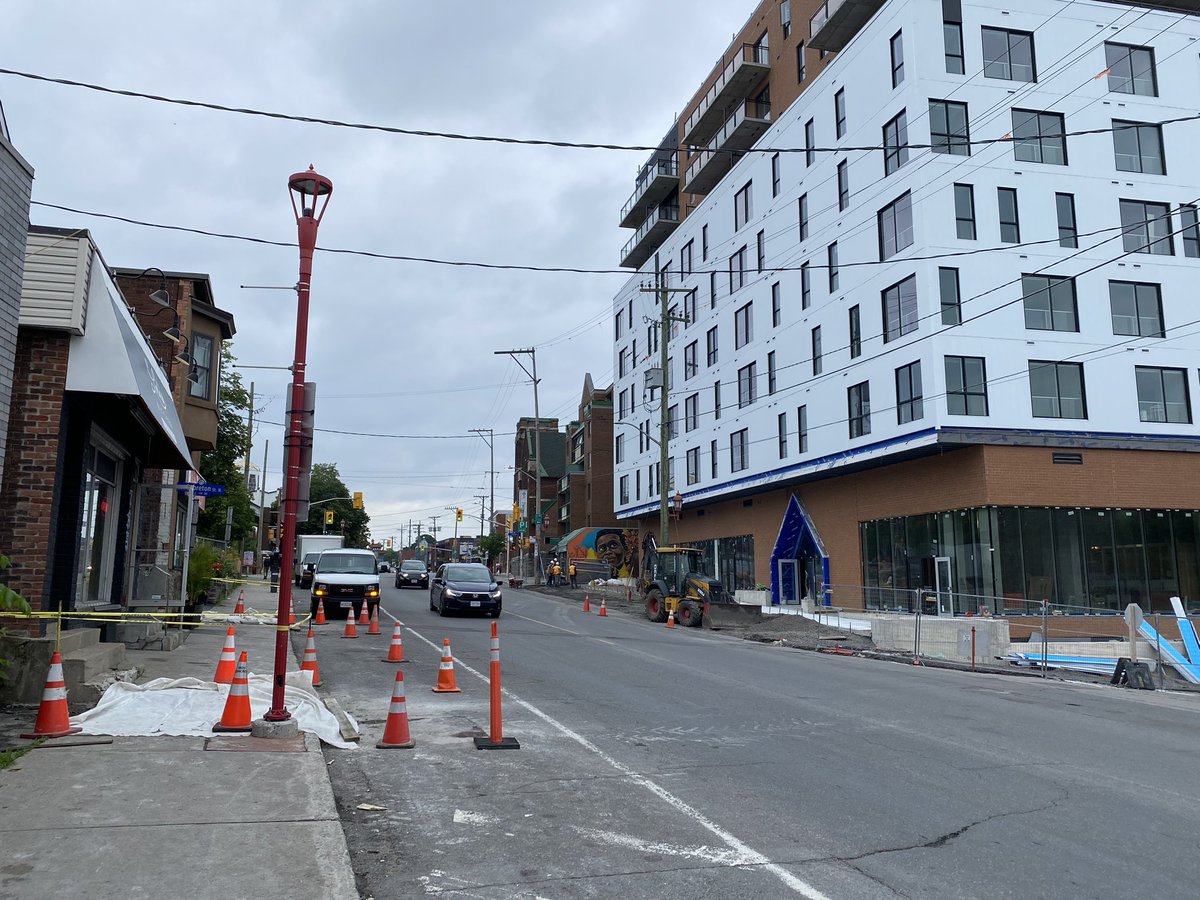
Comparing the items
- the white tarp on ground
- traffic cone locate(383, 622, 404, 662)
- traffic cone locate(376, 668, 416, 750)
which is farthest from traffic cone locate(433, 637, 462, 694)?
traffic cone locate(376, 668, 416, 750)

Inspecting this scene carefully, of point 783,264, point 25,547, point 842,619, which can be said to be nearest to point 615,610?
point 842,619

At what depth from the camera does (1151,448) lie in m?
28.7

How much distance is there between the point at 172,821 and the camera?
5.76m

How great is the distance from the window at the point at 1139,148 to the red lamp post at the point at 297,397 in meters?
29.8

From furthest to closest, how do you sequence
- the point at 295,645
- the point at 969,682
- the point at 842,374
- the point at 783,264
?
1. the point at 783,264
2. the point at 842,374
3. the point at 295,645
4. the point at 969,682

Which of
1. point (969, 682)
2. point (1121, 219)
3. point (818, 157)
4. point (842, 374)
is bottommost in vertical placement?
point (969, 682)

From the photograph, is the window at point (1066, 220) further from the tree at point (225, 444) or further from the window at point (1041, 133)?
the tree at point (225, 444)

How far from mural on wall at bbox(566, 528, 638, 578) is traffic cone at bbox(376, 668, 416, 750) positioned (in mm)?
54409

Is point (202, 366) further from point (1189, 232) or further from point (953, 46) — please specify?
point (1189, 232)

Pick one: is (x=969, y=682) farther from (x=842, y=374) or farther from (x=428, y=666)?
(x=842, y=374)

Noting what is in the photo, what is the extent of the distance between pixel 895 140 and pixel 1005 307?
6.78m

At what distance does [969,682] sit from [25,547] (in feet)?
47.7

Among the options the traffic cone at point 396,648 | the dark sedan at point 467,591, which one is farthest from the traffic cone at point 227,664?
the dark sedan at point 467,591

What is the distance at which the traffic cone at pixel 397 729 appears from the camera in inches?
339
